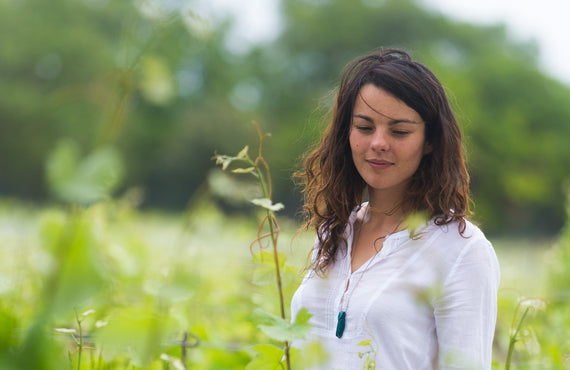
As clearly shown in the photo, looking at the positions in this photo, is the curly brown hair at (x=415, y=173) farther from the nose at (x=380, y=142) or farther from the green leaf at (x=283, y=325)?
the green leaf at (x=283, y=325)

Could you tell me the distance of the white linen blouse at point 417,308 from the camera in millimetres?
1644

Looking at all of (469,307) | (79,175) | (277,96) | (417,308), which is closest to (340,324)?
(417,308)

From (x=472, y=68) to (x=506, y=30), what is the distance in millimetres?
8713

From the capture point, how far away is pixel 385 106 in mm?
1896

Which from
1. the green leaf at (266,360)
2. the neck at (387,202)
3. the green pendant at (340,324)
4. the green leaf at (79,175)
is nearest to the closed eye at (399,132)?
the neck at (387,202)

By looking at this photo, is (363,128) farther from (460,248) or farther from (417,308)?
(417,308)

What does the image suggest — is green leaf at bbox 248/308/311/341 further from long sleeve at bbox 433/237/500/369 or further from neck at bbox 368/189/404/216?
neck at bbox 368/189/404/216

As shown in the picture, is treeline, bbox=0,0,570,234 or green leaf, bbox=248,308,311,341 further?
treeline, bbox=0,0,570,234

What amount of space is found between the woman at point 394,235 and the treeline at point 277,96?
97.0 ft

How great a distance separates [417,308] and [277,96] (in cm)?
4231

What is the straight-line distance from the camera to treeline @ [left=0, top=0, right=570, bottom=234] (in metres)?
36.4

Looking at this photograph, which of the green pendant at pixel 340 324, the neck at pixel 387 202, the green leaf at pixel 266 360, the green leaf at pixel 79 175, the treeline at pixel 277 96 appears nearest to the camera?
the green leaf at pixel 79 175

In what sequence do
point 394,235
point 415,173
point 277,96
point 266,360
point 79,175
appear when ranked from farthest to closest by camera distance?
1. point 277,96
2. point 415,173
3. point 394,235
4. point 266,360
5. point 79,175

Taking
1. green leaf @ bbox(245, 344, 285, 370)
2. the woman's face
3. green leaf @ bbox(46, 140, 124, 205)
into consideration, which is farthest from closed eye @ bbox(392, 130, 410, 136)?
green leaf @ bbox(46, 140, 124, 205)
